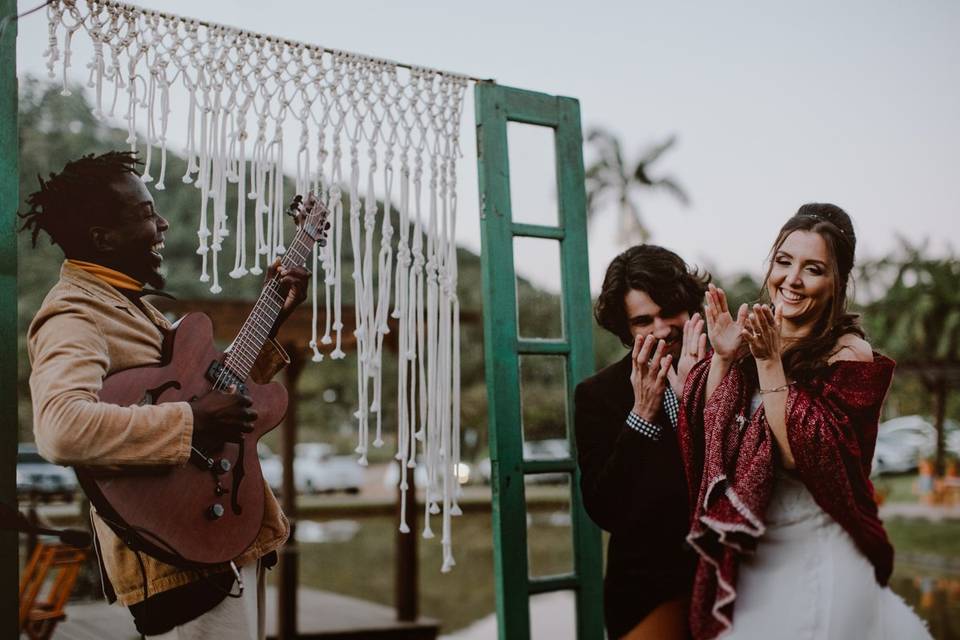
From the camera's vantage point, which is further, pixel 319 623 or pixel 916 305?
pixel 916 305

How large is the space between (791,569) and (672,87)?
11.9 meters

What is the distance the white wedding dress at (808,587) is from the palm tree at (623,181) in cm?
2018

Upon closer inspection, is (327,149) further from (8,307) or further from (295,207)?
(8,307)

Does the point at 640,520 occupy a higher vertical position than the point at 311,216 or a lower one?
lower

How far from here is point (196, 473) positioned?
2314mm

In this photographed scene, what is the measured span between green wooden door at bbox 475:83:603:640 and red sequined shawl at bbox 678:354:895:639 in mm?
754

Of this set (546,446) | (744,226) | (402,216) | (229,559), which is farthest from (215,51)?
(744,226)

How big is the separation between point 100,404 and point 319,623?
5329 mm

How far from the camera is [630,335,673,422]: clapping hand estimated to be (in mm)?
2605

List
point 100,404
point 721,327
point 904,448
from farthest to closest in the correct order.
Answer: point 904,448 < point 721,327 < point 100,404

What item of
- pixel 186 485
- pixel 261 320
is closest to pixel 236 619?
pixel 186 485

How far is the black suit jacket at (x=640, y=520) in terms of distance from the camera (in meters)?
2.62

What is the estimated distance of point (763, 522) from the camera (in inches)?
93.6

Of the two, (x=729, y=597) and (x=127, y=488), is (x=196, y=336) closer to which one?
(x=127, y=488)
